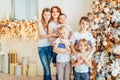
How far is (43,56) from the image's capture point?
329 centimetres

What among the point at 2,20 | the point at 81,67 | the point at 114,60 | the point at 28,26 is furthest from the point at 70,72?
the point at 2,20

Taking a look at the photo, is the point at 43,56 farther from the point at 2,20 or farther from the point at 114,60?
the point at 2,20

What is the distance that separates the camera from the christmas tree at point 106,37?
11.7ft

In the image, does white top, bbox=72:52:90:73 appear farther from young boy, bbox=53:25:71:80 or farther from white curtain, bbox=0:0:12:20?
white curtain, bbox=0:0:12:20

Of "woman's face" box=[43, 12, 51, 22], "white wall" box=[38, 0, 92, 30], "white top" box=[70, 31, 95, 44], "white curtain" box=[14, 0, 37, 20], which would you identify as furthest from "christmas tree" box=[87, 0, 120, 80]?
"white curtain" box=[14, 0, 37, 20]

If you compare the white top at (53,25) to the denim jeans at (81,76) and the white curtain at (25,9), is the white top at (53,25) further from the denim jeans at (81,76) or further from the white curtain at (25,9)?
the white curtain at (25,9)

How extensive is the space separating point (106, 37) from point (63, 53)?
37.0 inches

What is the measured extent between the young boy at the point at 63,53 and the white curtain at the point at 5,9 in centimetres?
205

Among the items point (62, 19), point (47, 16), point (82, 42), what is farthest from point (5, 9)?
point (82, 42)

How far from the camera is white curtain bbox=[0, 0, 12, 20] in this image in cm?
476

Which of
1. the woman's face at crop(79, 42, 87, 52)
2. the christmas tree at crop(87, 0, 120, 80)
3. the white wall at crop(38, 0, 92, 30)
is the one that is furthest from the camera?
the white wall at crop(38, 0, 92, 30)

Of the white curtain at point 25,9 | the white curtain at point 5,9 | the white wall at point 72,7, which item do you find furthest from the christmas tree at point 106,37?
the white curtain at point 5,9

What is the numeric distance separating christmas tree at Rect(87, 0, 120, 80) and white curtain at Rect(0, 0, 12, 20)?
5.80 ft

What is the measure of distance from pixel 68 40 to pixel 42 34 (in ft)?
1.26
